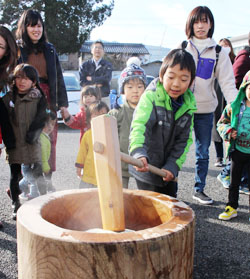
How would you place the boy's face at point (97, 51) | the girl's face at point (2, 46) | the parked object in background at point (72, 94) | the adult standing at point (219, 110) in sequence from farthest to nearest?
the parked object in background at point (72, 94)
the boy's face at point (97, 51)
the adult standing at point (219, 110)
the girl's face at point (2, 46)

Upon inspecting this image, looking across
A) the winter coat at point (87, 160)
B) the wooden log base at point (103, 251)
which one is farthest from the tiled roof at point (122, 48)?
the wooden log base at point (103, 251)

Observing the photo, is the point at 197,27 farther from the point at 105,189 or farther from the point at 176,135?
the point at 105,189

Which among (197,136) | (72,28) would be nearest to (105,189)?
(197,136)

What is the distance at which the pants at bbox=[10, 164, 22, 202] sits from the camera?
9.99 feet

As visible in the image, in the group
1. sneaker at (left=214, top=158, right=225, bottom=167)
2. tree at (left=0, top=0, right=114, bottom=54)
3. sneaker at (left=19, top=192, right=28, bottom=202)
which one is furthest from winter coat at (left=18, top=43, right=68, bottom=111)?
tree at (left=0, top=0, right=114, bottom=54)

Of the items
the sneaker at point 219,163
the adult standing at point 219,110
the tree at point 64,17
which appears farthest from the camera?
the tree at point 64,17

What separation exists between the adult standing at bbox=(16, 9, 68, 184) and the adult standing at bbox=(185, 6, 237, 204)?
4.43ft

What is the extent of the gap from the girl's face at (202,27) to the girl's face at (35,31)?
4.82 feet

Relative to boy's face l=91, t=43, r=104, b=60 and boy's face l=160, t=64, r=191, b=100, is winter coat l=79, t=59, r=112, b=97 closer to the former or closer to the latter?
boy's face l=91, t=43, r=104, b=60

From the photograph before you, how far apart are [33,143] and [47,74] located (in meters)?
0.80

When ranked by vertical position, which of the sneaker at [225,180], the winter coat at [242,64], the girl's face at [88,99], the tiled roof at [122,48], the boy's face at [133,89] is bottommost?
the sneaker at [225,180]

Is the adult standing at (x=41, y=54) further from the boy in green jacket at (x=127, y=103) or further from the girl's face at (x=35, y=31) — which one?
the boy in green jacket at (x=127, y=103)

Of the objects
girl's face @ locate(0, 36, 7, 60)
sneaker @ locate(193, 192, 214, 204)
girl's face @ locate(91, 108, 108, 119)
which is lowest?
sneaker @ locate(193, 192, 214, 204)

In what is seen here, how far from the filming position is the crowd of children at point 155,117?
2.33 meters
